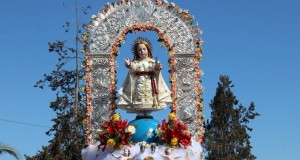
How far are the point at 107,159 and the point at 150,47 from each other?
3473 mm

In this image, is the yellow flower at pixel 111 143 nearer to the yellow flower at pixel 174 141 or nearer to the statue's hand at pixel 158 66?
the yellow flower at pixel 174 141

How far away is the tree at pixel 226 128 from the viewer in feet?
120

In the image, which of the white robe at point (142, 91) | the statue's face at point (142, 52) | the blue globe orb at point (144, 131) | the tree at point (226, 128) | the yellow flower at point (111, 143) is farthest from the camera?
the tree at point (226, 128)

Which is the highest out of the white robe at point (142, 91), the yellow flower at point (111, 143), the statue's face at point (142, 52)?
the statue's face at point (142, 52)

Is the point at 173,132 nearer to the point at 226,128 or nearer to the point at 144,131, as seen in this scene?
the point at 144,131

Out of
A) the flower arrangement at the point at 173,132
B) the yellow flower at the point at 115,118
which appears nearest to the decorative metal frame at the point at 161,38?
the flower arrangement at the point at 173,132

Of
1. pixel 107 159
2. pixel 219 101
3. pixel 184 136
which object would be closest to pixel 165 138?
pixel 184 136

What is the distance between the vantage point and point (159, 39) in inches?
681

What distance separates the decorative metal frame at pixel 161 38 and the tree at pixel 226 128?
19.0 m

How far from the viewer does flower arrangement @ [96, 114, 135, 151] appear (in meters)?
15.4

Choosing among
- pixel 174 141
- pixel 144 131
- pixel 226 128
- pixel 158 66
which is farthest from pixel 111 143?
pixel 226 128

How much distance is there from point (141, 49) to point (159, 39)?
0.66 meters

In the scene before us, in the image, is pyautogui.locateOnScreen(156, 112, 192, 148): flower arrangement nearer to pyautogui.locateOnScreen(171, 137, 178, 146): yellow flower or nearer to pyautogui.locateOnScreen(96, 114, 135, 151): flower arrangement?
pyautogui.locateOnScreen(171, 137, 178, 146): yellow flower

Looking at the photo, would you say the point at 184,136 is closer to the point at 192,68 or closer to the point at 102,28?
the point at 192,68
